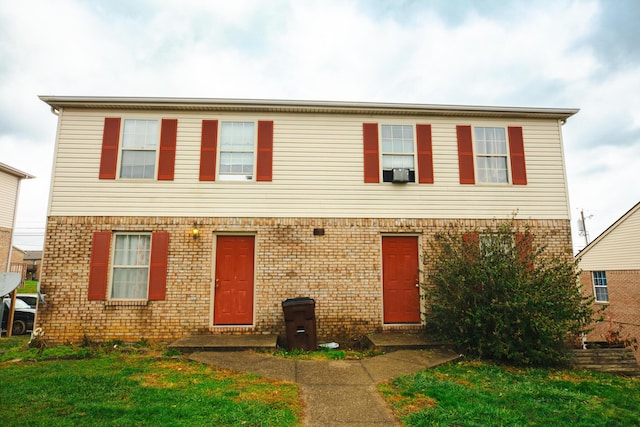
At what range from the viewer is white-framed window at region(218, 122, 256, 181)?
27.3 feet

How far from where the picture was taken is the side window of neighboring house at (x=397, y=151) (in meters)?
8.49

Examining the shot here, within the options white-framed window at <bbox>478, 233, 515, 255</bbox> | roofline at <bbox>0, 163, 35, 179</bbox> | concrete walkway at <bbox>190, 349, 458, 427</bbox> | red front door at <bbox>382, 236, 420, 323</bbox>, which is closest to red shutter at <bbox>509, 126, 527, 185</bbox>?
white-framed window at <bbox>478, 233, 515, 255</bbox>

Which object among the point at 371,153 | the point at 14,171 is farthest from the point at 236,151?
the point at 14,171

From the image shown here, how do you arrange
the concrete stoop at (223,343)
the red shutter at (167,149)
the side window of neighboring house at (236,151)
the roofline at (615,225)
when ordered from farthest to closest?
1. the roofline at (615,225)
2. the side window of neighboring house at (236,151)
3. the red shutter at (167,149)
4. the concrete stoop at (223,343)

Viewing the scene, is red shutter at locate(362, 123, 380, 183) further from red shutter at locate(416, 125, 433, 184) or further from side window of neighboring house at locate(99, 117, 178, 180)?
side window of neighboring house at locate(99, 117, 178, 180)

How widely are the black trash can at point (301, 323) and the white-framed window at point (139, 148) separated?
4.60 meters

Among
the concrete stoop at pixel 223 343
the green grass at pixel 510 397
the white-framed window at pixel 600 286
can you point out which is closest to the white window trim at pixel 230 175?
the concrete stoop at pixel 223 343

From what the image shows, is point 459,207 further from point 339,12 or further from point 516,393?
point 339,12

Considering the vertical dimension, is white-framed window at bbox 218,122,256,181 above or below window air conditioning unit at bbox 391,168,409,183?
above

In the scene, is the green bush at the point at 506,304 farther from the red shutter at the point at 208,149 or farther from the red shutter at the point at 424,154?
the red shutter at the point at 208,149

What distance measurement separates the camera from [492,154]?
8.77 metres

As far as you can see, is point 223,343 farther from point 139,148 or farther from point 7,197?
point 7,197

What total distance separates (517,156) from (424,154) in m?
2.45

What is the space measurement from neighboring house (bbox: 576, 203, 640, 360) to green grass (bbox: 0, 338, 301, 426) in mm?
18969
